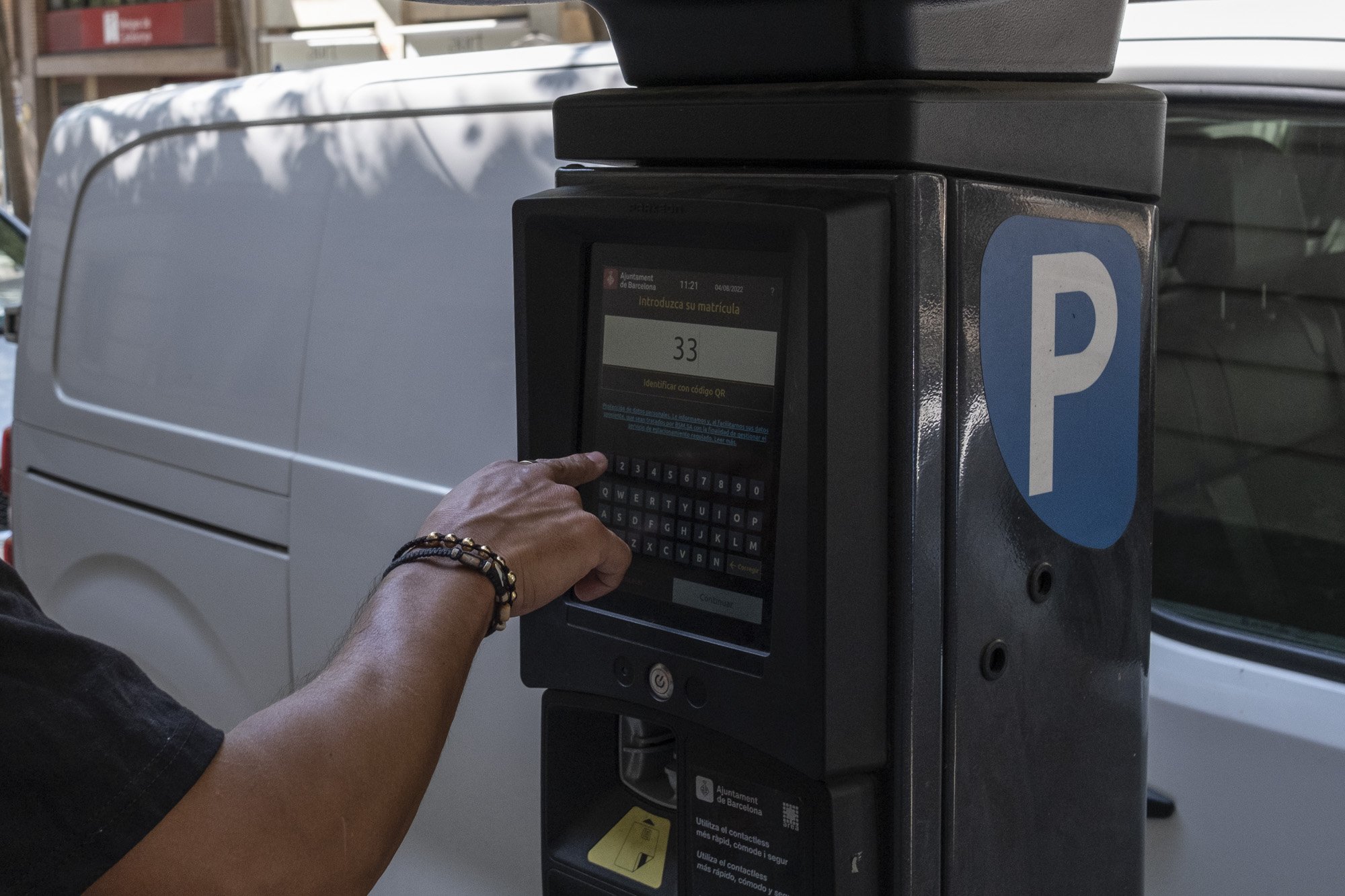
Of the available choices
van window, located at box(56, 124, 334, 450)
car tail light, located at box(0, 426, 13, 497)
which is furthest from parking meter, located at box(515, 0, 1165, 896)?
car tail light, located at box(0, 426, 13, 497)

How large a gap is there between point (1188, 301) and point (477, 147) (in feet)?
4.09

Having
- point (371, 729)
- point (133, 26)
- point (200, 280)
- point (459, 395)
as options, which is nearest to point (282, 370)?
point (200, 280)

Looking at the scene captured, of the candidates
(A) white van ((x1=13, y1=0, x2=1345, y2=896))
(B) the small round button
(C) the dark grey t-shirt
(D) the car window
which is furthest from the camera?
(D) the car window

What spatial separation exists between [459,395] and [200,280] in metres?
0.87

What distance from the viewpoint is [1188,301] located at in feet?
7.71

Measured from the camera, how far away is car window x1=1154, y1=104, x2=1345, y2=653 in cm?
212

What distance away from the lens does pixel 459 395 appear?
2.30 metres

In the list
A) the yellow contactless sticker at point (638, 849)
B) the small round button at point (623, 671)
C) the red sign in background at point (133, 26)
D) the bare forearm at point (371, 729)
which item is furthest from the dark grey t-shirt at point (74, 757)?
the red sign in background at point (133, 26)

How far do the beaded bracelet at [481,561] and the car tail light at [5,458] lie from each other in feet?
8.36

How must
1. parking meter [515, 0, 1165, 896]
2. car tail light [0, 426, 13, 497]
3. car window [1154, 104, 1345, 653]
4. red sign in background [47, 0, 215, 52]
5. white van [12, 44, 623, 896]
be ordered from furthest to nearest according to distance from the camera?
red sign in background [47, 0, 215, 52] < car tail light [0, 426, 13, 497] < white van [12, 44, 623, 896] < car window [1154, 104, 1345, 653] < parking meter [515, 0, 1165, 896]

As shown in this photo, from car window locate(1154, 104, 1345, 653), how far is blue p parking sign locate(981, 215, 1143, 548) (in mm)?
674

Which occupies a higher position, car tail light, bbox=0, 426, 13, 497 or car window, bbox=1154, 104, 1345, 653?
car window, bbox=1154, 104, 1345, 653

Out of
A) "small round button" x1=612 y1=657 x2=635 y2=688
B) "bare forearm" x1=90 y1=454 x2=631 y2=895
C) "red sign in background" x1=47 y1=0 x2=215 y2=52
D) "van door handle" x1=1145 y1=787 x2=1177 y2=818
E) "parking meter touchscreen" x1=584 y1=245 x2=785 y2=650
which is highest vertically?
"red sign in background" x1=47 y1=0 x2=215 y2=52

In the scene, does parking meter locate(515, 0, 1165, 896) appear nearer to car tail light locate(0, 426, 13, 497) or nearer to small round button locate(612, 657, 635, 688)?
small round button locate(612, 657, 635, 688)
